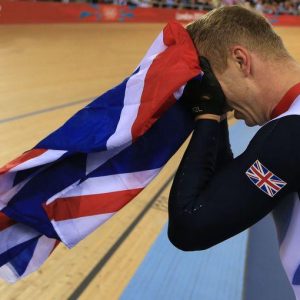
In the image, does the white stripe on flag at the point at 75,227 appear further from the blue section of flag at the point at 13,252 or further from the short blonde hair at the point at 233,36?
the short blonde hair at the point at 233,36

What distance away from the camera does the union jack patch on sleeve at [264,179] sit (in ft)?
2.72

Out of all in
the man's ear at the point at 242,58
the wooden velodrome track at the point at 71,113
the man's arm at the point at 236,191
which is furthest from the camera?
the wooden velodrome track at the point at 71,113

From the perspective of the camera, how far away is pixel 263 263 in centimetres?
176

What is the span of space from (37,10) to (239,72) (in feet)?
25.5

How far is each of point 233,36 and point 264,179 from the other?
333 mm

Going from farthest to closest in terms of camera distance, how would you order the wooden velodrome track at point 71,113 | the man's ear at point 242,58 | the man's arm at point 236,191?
the wooden velodrome track at point 71,113 → the man's ear at point 242,58 → the man's arm at point 236,191

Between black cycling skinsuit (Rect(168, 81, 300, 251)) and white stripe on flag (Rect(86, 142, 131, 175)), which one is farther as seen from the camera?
white stripe on flag (Rect(86, 142, 131, 175))

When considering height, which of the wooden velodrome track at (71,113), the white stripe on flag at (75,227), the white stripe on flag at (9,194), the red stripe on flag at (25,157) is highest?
the red stripe on flag at (25,157)

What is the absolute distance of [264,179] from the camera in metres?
0.83

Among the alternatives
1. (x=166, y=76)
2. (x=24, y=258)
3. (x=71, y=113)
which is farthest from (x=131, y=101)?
(x=71, y=113)

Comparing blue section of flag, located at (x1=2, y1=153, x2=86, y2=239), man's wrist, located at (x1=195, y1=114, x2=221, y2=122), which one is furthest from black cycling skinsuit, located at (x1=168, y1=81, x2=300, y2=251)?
blue section of flag, located at (x1=2, y1=153, x2=86, y2=239)

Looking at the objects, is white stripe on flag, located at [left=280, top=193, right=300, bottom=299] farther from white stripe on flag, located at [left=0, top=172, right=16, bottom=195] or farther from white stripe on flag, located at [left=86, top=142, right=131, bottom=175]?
white stripe on flag, located at [left=0, top=172, right=16, bottom=195]

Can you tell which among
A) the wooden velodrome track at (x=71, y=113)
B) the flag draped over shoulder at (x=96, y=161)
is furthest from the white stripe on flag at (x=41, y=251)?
the wooden velodrome track at (x=71, y=113)

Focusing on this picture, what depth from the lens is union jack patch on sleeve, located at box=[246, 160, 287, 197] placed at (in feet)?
2.72
